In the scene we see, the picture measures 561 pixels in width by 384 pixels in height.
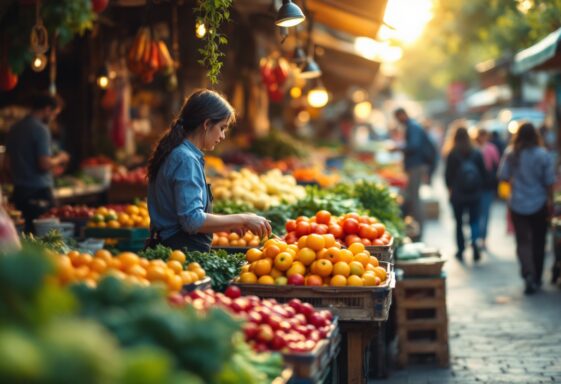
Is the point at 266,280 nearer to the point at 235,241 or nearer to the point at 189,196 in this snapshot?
the point at 189,196

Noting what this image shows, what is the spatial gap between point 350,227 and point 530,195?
4.66 metres

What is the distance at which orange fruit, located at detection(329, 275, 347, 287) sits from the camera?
4.76 metres

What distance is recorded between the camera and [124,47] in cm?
1139

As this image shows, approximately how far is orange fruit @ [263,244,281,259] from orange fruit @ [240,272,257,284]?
0.68ft

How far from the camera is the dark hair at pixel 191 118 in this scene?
506 cm

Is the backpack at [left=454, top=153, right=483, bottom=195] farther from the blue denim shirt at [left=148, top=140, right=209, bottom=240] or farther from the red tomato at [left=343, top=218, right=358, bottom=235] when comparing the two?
the blue denim shirt at [left=148, top=140, right=209, bottom=240]

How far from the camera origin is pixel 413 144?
1480 cm

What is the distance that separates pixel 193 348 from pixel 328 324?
1.60 m

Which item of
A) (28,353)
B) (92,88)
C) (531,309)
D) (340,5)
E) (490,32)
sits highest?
(490,32)

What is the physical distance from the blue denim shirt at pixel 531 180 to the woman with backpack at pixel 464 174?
2100mm

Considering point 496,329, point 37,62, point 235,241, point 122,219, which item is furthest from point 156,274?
point 496,329

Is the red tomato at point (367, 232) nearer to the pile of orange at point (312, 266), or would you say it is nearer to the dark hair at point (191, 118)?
the pile of orange at point (312, 266)

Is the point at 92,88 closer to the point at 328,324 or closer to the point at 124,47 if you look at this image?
the point at 124,47

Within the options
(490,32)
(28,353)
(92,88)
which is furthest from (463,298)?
(490,32)
